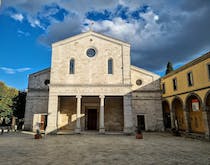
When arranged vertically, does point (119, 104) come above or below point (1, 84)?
→ below

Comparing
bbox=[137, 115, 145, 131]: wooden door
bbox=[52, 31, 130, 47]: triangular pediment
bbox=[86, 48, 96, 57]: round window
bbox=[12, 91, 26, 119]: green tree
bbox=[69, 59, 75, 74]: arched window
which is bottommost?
bbox=[137, 115, 145, 131]: wooden door

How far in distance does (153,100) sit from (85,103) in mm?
8991

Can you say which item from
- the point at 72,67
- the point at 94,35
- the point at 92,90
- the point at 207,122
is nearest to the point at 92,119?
the point at 92,90

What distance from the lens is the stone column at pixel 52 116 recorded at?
18.2 metres

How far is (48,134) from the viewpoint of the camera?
18.0 metres

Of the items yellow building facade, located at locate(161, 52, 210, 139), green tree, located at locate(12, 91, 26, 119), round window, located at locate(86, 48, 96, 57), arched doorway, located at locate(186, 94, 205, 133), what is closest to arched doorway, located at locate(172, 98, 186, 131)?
yellow building facade, located at locate(161, 52, 210, 139)

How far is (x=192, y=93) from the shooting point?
17.3 metres

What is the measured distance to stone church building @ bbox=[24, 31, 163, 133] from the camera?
754 inches

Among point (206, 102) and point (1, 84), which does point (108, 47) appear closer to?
point (206, 102)

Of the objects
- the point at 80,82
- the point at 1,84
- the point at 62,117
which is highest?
the point at 1,84

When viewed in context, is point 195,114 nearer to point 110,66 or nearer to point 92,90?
point 110,66

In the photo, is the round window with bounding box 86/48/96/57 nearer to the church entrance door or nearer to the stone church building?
the stone church building

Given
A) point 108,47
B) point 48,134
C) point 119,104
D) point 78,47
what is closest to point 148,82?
point 119,104

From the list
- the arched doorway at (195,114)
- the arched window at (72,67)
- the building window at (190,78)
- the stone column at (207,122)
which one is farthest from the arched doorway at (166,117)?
the arched window at (72,67)
